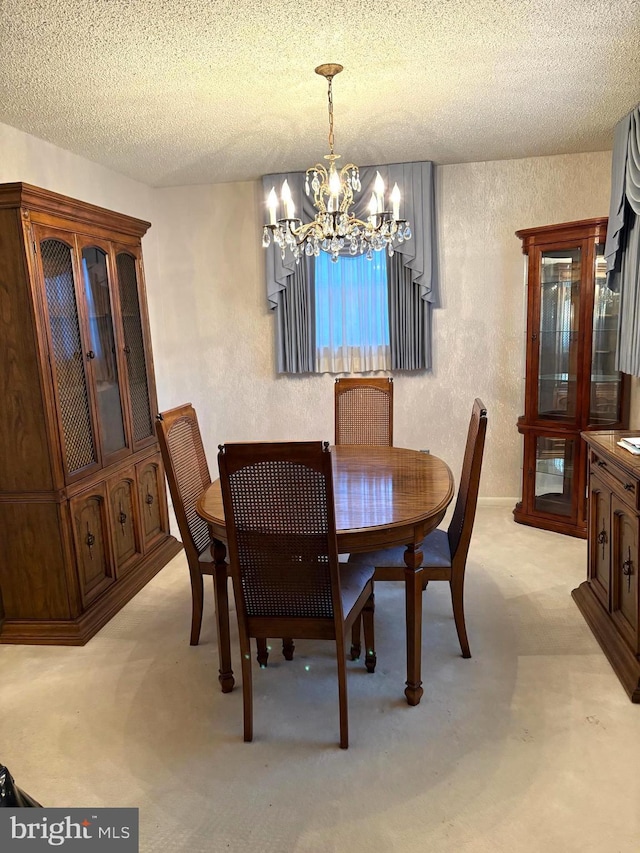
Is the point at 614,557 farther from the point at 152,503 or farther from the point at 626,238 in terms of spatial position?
the point at 152,503

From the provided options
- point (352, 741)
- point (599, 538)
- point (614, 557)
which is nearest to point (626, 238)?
point (599, 538)

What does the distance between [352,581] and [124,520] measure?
161cm

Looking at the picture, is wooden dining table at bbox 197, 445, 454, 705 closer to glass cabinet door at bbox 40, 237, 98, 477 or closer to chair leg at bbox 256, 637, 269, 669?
chair leg at bbox 256, 637, 269, 669

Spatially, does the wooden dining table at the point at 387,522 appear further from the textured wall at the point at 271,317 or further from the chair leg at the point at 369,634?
the textured wall at the point at 271,317

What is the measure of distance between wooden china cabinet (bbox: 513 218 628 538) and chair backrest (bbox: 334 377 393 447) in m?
1.07

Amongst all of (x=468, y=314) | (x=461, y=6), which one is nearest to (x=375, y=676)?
(x=461, y=6)

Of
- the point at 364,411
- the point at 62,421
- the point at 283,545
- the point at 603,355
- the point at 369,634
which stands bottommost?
the point at 369,634

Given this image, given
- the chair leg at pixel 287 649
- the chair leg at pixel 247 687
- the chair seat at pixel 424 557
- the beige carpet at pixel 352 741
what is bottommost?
the beige carpet at pixel 352 741

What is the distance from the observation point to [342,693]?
196 cm

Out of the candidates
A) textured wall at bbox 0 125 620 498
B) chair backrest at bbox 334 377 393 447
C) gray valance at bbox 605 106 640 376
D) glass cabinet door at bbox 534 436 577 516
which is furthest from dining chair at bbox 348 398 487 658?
textured wall at bbox 0 125 620 498

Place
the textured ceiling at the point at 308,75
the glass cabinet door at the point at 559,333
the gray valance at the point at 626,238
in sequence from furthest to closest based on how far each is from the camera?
1. the glass cabinet door at the point at 559,333
2. the gray valance at the point at 626,238
3. the textured ceiling at the point at 308,75

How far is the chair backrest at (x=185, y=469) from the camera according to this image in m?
2.47

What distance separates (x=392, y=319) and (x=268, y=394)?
1.13 m

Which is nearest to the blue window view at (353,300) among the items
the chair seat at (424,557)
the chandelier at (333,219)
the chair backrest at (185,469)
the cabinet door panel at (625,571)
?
the chandelier at (333,219)
